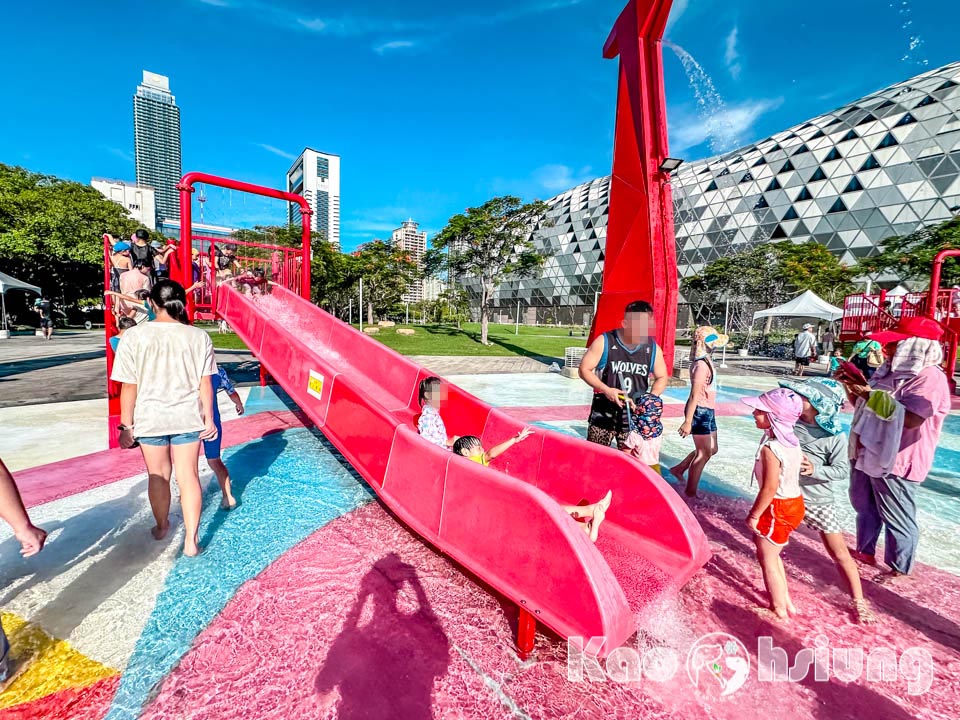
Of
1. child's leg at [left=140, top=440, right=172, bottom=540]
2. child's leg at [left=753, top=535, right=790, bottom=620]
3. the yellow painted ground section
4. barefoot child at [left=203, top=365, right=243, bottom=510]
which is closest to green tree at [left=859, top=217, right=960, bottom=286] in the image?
child's leg at [left=753, top=535, right=790, bottom=620]

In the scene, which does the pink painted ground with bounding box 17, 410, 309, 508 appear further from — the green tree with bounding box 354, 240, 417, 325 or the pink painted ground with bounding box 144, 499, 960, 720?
the green tree with bounding box 354, 240, 417, 325

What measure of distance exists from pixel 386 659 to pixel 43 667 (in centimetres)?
163

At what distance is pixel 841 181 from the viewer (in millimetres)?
32125

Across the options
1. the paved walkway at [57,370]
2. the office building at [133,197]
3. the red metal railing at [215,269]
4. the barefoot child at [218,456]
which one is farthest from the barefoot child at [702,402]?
the office building at [133,197]

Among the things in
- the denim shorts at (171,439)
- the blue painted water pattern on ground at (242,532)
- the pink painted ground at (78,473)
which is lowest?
the pink painted ground at (78,473)

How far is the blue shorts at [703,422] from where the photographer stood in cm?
402

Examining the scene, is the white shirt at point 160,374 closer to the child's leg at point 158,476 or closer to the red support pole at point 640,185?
the child's leg at point 158,476

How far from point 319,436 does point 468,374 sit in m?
6.74

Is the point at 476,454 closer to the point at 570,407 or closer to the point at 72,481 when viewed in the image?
the point at 72,481

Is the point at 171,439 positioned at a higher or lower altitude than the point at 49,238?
lower

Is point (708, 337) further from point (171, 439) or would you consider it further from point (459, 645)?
point (171, 439)

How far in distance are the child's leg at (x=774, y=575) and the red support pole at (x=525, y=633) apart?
4.68 feet

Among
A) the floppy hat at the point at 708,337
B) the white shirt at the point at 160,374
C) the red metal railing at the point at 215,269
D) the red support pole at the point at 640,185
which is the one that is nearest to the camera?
the white shirt at the point at 160,374

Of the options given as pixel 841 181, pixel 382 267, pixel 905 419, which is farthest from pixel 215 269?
pixel 841 181
